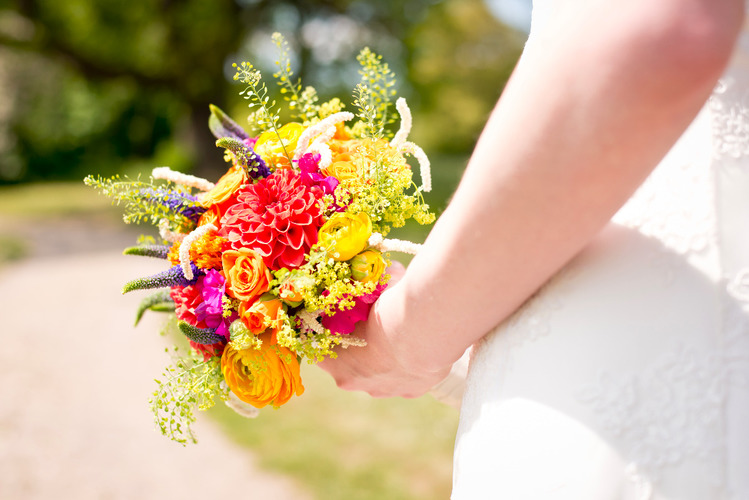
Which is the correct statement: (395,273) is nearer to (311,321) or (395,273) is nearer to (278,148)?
(311,321)

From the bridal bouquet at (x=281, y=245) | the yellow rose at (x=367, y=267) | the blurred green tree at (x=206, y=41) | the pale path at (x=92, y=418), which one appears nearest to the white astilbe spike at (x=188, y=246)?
the bridal bouquet at (x=281, y=245)

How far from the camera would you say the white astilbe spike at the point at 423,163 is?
1.44 metres

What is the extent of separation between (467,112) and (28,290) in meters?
20.9

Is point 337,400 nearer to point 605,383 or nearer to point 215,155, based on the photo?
point 605,383

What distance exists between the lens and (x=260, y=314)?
1.41 metres

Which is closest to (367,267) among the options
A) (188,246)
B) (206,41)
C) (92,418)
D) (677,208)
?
(188,246)

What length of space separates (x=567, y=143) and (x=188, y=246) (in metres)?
0.92

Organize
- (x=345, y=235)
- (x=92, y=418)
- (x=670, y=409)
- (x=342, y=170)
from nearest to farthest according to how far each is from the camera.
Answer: (x=670, y=409) → (x=345, y=235) → (x=342, y=170) → (x=92, y=418)

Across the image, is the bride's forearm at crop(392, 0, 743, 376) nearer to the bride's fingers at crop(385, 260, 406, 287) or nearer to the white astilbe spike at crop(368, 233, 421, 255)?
the white astilbe spike at crop(368, 233, 421, 255)

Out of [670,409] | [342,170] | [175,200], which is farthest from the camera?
[175,200]

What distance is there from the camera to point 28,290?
323 inches

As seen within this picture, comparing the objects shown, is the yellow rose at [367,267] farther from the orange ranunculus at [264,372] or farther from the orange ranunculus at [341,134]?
the orange ranunculus at [341,134]

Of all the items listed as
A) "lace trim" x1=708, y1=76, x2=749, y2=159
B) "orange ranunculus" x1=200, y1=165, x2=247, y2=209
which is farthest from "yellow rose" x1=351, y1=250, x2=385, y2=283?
"lace trim" x1=708, y1=76, x2=749, y2=159

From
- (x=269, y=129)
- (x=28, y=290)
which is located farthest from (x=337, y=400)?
(x=28, y=290)
